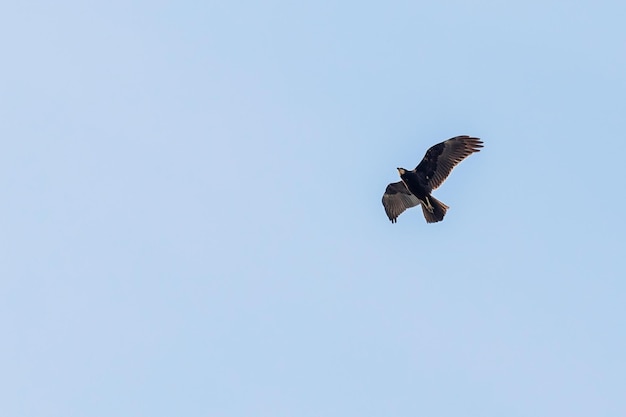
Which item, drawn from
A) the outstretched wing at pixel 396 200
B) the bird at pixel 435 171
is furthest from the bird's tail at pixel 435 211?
the outstretched wing at pixel 396 200

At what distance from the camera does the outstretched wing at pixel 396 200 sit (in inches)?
1380

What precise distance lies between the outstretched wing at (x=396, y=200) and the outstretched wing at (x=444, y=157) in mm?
1409

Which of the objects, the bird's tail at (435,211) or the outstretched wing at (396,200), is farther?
the outstretched wing at (396,200)

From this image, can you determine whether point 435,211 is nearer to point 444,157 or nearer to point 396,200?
point 444,157

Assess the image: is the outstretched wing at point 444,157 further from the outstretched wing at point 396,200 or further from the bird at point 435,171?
the outstretched wing at point 396,200

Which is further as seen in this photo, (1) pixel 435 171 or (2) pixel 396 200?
(2) pixel 396 200

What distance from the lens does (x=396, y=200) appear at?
3556 cm

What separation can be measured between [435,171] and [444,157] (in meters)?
0.58

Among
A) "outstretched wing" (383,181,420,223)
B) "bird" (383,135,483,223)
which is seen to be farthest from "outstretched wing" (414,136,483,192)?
"outstretched wing" (383,181,420,223)

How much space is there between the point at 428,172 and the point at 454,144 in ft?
4.26

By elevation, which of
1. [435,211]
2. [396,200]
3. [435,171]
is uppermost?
[396,200]

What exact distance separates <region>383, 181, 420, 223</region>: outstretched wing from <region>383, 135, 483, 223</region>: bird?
879 mm

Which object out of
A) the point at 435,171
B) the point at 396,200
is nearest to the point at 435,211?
the point at 435,171

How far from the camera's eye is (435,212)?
32781 millimetres
